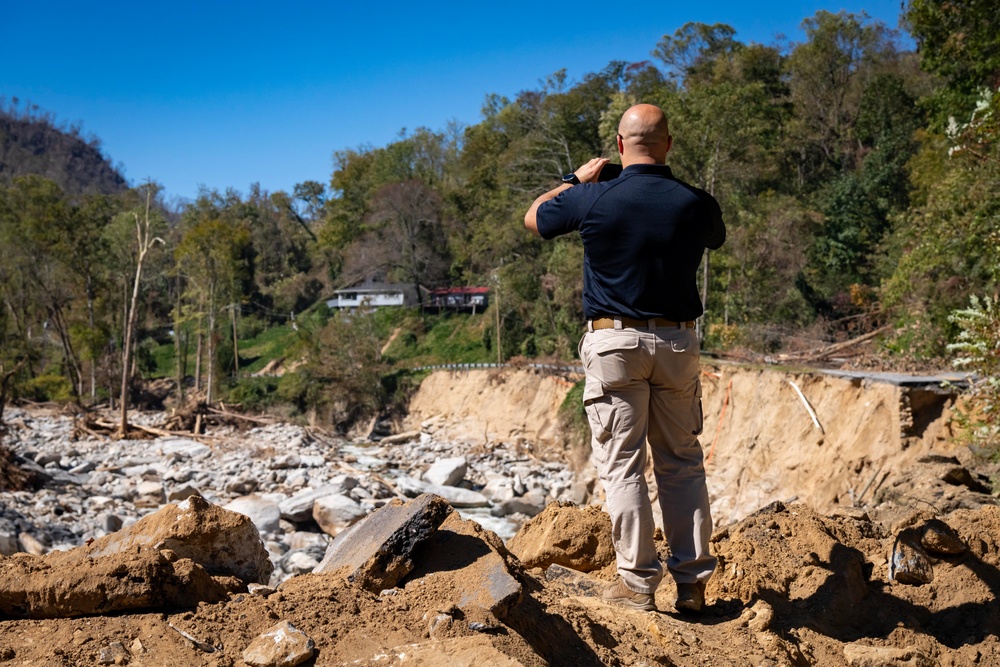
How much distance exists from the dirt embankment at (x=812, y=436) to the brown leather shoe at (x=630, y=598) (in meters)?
4.43

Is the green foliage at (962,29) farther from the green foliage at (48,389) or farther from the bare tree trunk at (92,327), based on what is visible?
the bare tree trunk at (92,327)

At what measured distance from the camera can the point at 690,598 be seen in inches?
144

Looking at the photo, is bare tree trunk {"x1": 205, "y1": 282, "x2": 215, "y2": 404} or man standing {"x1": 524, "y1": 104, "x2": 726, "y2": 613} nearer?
man standing {"x1": 524, "y1": 104, "x2": 726, "y2": 613}

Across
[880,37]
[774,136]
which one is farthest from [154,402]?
[880,37]

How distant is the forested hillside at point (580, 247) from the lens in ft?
54.1

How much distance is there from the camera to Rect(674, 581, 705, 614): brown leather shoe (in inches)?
144

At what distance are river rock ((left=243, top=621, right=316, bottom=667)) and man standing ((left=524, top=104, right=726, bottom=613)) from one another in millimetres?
1517

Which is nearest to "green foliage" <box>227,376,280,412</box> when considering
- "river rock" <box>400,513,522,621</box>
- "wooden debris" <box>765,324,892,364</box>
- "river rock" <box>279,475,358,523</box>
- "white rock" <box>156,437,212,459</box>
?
"white rock" <box>156,437,212,459</box>

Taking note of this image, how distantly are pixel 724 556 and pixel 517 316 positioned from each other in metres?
29.9

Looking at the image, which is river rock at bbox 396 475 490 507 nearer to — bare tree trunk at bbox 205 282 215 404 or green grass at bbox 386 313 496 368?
bare tree trunk at bbox 205 282 215 404

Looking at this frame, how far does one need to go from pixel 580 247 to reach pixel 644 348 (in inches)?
964

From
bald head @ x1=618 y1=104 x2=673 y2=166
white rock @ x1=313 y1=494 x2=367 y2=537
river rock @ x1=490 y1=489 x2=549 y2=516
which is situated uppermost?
bald head @ x1=618 y1=104 x2=673 y2=166

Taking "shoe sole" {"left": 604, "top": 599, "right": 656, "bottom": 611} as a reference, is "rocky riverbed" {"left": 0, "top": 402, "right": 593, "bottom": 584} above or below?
below

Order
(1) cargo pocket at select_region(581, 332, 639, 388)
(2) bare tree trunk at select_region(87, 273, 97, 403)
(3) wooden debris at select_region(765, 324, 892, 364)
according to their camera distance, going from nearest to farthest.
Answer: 1. (1) cargo pocket at select_region(581, 332, 639, 388)
2. (3) wooden debris at select_region(765, 324, 892, 364)
3. (2) bare tree trunk at select_region(87, 273, 97, 403)
